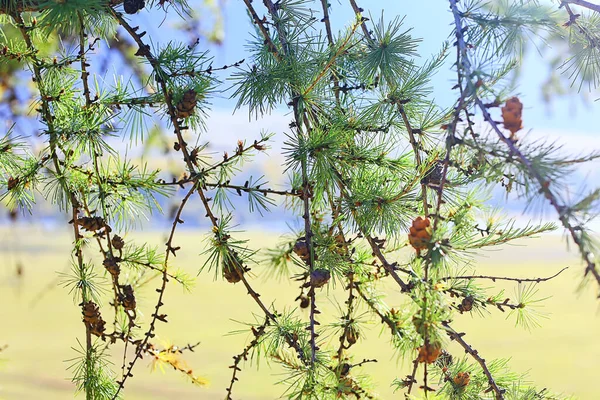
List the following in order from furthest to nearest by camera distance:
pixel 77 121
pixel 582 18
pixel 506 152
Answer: pixel 582 18 → pixel 77 121 → pixel 506 152

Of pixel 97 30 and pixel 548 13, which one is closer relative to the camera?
pixel 548 13

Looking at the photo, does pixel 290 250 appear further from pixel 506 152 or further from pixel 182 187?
pixel 506 152

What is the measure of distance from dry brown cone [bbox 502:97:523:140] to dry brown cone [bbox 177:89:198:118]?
0.32 meters

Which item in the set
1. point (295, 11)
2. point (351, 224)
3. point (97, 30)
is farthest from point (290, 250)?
point (97, 30)

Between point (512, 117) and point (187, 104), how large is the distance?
335 millimetres

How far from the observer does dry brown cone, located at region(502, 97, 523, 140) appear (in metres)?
0.40

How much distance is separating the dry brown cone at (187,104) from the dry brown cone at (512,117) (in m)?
0.32

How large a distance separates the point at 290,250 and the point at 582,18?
505 mm

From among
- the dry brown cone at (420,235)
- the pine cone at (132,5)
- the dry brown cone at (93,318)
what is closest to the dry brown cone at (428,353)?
the dry brown cone at (420,235)

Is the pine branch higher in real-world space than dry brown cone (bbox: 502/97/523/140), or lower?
lower

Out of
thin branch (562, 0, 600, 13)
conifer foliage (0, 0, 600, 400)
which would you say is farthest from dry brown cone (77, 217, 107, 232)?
thin branch (562, 0, 600, 13)

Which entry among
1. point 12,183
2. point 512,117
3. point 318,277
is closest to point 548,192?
point 512,117

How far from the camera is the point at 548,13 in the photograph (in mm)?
687

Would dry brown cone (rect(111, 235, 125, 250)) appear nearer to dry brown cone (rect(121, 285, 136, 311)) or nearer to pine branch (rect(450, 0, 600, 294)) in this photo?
dry brown cone (rect(121, 285, 136, 311))
